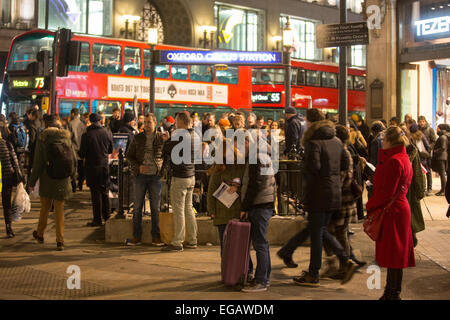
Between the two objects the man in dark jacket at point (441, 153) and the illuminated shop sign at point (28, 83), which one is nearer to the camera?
the man in dark jacket at point (441, 153)

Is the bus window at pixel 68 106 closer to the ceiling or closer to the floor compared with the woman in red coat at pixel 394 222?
closer to the ceiling

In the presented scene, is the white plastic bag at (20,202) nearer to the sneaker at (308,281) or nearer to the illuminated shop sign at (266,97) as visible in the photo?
the sneaker at (308,281)

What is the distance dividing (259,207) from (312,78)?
75.9 feet

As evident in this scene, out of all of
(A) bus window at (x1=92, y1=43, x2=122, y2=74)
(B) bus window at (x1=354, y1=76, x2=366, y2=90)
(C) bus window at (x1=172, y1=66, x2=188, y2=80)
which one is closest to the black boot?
(A) bus window at (x1=92, y1=43, x2=122, y2=74)

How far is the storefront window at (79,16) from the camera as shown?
111 feet

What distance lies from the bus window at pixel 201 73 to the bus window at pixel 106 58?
3183mm

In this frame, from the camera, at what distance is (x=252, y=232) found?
684cm

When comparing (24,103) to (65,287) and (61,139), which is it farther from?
(65,287)

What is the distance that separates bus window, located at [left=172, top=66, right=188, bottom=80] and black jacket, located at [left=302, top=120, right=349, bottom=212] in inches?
665

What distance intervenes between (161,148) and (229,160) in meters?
2.70

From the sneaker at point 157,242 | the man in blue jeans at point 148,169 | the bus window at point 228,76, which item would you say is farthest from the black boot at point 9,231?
the bus window at point 228,76

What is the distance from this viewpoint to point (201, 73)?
79.6 feet

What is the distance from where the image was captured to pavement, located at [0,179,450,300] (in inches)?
261

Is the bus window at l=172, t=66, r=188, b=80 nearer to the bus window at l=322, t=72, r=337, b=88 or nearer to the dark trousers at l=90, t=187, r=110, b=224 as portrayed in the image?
the bus window at l=322, t=72, r=337, b=88
